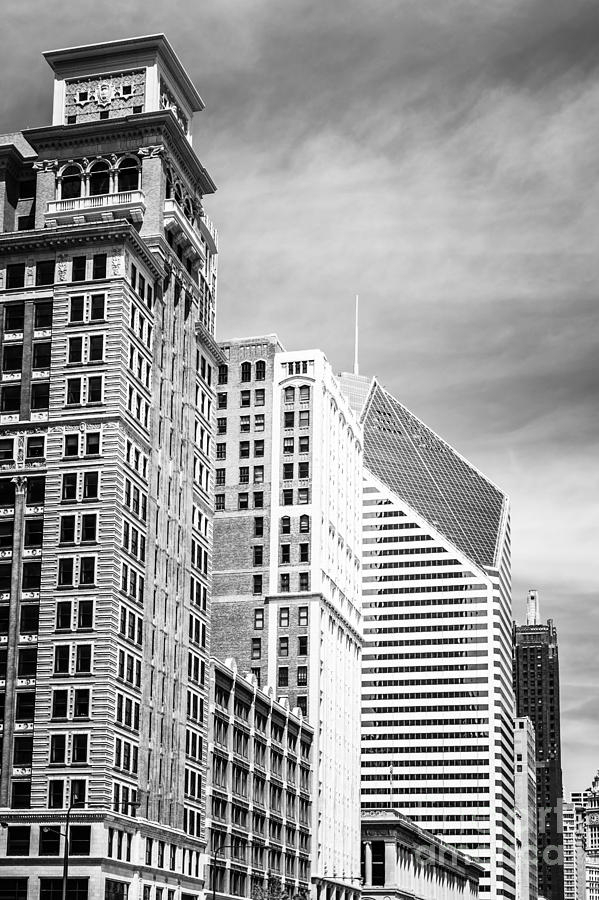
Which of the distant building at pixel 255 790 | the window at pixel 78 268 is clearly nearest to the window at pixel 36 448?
the window at pixel 78 268

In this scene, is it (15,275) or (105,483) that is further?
(15,275)

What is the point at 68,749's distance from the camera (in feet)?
355

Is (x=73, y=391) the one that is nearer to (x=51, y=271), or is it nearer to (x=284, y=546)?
(x=51, y=271)

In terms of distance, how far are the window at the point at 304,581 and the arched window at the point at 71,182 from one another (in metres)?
67.9

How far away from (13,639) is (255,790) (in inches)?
1918

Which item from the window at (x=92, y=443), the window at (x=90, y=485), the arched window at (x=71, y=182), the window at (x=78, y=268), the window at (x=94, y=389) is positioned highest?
the arched window at (x=71, y=182)

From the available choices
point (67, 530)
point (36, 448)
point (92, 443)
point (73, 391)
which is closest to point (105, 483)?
point (92, 443)

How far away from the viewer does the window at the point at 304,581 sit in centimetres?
18000

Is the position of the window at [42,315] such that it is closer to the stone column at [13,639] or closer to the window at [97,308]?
the window at [97,308]

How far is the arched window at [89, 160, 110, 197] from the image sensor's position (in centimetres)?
12875

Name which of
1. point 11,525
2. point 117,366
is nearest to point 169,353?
point 117,366

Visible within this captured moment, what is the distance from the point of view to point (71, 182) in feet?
424

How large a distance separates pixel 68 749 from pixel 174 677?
64.3 ft

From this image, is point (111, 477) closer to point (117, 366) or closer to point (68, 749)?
point (117, 366)
